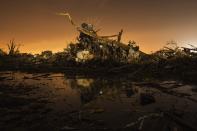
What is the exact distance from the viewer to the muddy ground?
199 inches

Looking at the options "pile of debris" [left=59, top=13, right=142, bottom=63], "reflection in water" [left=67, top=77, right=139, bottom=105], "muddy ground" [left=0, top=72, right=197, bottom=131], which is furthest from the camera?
"pile of debris" [left=59, top=13, right=142, bottom=63]

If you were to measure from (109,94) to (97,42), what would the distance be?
8.68m

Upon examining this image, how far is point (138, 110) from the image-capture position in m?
6.08

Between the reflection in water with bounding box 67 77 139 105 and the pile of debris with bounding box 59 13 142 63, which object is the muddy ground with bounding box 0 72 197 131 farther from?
the pile of debris with bounding box 59 13 142 63

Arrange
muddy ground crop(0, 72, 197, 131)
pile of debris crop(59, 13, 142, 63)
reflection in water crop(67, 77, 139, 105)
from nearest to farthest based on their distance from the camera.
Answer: muddy ground crop(0, 72, 197, 131) → reflection in water crop(67, 77, 139, 105) → pile of debris crop(59, 13, 142, 63)

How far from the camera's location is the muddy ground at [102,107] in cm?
505

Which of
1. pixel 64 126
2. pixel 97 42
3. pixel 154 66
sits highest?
pixel 97 42

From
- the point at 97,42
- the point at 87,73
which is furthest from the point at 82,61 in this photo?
the point at 87,73

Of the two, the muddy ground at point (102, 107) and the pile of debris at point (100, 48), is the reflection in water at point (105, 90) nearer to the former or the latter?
the muddy ground at point (102, 107)

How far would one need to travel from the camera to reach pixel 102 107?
654cm

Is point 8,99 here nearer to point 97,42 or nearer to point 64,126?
point 64,126

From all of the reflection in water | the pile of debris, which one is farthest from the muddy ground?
the pile of debris

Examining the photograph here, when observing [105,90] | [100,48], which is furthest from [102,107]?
[100,48]

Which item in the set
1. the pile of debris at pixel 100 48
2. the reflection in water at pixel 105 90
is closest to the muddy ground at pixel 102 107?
the reflection in water at pixel 105 90
